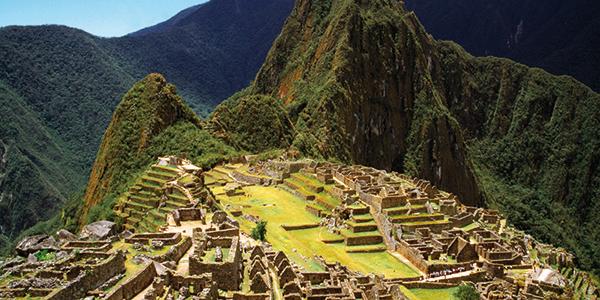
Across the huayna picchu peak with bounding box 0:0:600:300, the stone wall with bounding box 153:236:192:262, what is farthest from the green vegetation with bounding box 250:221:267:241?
the stone wall with bounding box 153:236:192:262

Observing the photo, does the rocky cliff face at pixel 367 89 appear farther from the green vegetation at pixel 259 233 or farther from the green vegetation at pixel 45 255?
the green vegetation at pixel 45 255

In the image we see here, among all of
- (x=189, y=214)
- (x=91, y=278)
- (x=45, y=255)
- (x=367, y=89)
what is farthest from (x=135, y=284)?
(x=367, y=89)

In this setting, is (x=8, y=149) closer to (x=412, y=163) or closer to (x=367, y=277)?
(x=412, y=163)

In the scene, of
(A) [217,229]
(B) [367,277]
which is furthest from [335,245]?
(A) [217,229]

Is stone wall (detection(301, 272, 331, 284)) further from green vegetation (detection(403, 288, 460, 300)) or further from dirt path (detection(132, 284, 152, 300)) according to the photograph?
dirt path (detection(132, 284, 152, 300))

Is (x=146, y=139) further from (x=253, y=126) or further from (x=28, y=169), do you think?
(x=28, y=169)

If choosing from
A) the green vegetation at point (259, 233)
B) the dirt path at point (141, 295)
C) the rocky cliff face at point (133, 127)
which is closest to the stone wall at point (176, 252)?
the dirt path at point (141, 295)
